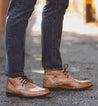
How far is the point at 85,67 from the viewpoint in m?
3.20

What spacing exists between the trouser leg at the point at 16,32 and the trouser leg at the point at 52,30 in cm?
18

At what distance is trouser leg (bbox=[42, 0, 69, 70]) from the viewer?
203 cm

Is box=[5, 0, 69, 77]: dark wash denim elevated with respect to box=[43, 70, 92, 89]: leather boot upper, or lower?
elevated

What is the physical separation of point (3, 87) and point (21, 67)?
42 centimetres

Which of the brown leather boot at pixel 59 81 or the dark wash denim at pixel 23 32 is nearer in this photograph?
the dark wash denim at pixel 23 32

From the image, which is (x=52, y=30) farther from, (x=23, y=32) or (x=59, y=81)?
(x=59, y=81)

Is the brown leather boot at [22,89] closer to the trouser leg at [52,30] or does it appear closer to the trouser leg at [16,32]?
the trouser leg at [16,32]

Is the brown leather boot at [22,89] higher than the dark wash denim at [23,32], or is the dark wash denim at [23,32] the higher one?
the dark wash denim at [23,32]

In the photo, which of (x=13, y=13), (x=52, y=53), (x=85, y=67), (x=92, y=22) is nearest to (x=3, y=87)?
(x=52, y=53)

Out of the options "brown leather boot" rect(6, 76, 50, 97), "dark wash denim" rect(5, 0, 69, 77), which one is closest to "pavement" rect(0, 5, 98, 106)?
"brown leather boot" rect(6, 76, 50, 97)

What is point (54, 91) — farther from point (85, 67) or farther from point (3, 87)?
point (85, 67)

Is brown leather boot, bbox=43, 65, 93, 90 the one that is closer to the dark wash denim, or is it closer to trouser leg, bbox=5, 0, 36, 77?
the dark wash denim

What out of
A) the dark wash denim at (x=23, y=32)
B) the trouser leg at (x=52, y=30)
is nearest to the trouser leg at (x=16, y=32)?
the dark wash denim at (x=23, y=32)

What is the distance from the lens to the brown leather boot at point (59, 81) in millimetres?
2093
